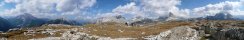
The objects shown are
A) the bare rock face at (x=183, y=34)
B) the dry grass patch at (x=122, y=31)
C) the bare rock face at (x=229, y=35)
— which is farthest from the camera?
the dry grass patch at (x=122, y=31)

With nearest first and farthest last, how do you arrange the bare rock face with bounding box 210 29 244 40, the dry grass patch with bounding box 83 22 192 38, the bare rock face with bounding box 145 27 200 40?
1. the bare rock face with bounding box 210 29 244 40
2. the bare rock face with bounding box 145 27 200 40
3. the dry grass patch with bounding box 83 22 192 38

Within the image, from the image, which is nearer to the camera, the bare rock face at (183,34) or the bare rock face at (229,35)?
the bare rock face at (229,35)

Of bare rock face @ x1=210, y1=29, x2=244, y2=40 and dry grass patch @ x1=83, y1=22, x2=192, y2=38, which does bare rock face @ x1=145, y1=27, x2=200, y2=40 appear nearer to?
bare rock face @ x1=210, y1=29, x2=244, y2=40

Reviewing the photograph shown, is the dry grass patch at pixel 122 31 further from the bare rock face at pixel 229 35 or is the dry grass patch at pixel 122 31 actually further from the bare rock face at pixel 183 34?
the bare rock face at pixel 229 35

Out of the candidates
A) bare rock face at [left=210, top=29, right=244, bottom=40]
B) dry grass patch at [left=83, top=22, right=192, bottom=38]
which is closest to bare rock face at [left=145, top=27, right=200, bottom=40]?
bare rock face at [left=210, top=29, right=244, bottom=40]

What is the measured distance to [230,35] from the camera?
189 feet

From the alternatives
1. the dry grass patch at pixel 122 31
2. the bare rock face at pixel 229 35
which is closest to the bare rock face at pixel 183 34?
the bare rock face at pixel 229 35

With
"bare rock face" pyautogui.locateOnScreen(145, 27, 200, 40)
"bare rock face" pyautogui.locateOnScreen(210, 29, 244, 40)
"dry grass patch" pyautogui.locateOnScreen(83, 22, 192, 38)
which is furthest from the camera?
"dry grass patch" pyautogui.locateOnScreen(83, 22, 192, 38)

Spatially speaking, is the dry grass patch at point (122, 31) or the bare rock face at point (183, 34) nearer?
the bare rock face at point (183, 34)

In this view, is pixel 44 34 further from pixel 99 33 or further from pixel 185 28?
pixel 185 28

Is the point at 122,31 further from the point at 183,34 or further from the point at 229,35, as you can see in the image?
the point at 229,35

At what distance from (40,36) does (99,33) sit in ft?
48.5

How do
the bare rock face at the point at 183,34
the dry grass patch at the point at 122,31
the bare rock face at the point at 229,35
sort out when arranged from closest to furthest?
the bare rock face at the point at 229,35 → the bare rock face at the point at 183,34 → the dry grass patch at the point at 122,31

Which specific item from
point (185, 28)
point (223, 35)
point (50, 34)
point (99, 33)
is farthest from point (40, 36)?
point (223, 35)
